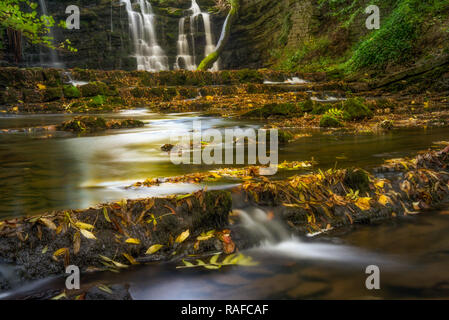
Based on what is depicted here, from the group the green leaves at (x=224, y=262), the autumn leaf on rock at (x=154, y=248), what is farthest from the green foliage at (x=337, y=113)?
the autumn leaf on rock at (x=154, y=248)

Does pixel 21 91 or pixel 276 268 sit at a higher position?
pixel 21 91

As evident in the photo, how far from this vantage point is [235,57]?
103ft

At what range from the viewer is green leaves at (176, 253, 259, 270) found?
86.0 inches

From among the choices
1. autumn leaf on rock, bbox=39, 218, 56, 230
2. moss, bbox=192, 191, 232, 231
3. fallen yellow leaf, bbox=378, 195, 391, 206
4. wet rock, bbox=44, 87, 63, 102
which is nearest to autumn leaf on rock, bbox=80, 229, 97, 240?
autumn leaf on rock, bbox=39, 218, 56, 230

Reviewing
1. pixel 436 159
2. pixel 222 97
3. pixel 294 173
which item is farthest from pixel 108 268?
pixel 222 97

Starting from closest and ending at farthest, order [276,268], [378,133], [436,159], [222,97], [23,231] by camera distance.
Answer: [23,231], [276,268], [436,159], [378,133], [222,97]

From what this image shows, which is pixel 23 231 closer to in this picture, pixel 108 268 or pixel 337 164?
pixel 108 268

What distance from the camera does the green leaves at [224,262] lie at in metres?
2.19

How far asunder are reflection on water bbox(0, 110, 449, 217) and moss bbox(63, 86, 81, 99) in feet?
24.3

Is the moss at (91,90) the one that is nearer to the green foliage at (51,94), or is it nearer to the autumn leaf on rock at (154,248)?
the green foliage at (51,94)

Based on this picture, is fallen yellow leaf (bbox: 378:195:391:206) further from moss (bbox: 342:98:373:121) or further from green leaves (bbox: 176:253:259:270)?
moss (bbox: 342:98:373:121)

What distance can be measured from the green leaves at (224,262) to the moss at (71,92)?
1405 centimetres

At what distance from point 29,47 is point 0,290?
3099 cm
